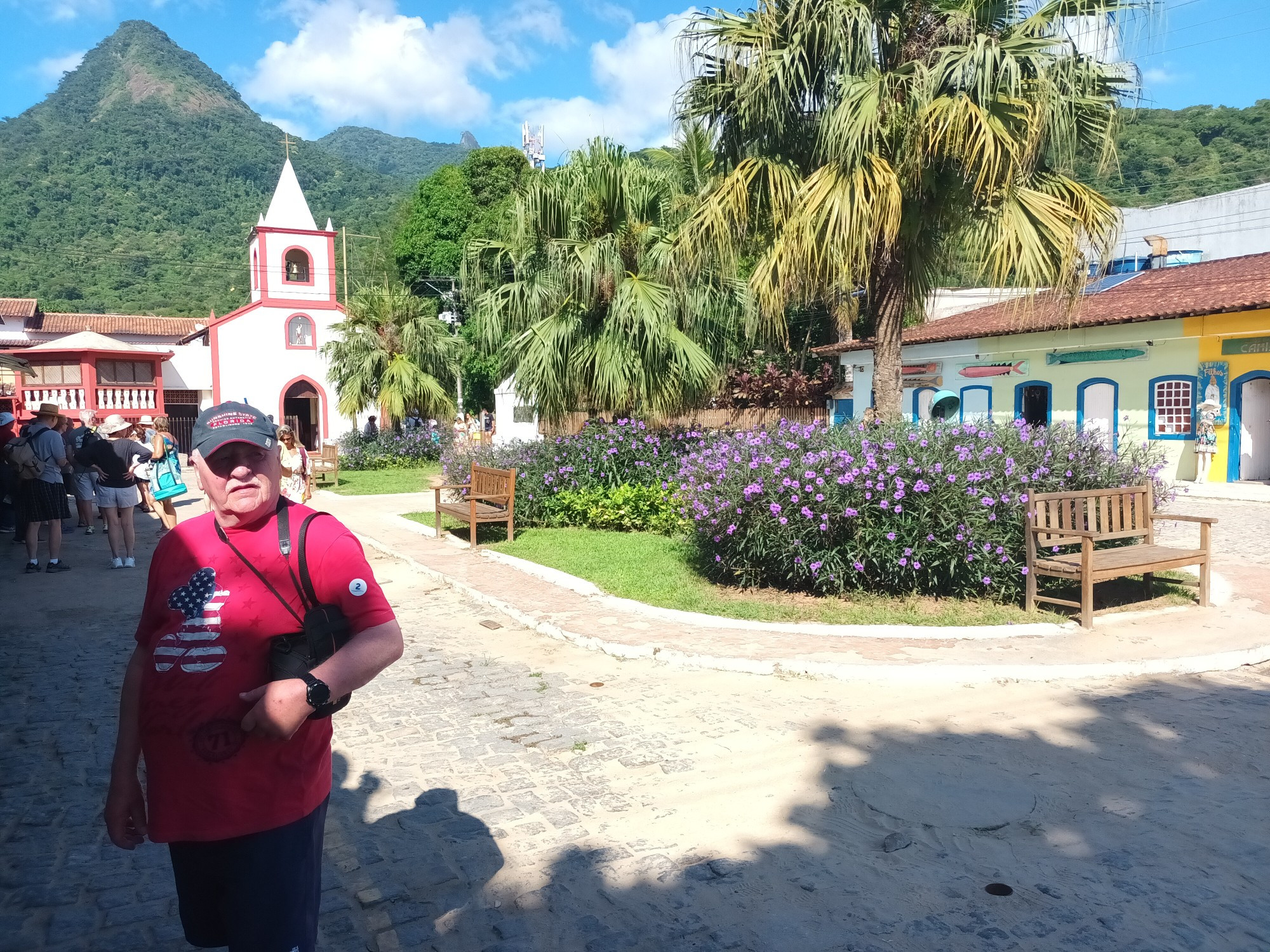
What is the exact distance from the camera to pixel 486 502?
12859 millimetres

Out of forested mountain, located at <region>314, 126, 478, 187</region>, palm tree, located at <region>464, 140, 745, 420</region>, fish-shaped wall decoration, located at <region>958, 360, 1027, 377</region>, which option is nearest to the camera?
palm tree, located at <region>464, 140, 745, 420</region>

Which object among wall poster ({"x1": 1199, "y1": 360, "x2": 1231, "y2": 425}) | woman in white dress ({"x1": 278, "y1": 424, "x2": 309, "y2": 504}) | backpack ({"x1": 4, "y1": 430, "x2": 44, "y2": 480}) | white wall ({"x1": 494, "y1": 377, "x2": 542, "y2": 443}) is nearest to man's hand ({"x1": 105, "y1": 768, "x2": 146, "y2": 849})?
backpack ({"x1": 4, "y1": 430, "x2": 44, "y2": 480})

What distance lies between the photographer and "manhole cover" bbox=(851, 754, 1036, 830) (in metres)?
3.92

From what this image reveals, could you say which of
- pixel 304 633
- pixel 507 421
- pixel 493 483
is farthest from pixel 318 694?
pixel 507 421

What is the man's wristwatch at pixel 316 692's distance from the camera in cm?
204

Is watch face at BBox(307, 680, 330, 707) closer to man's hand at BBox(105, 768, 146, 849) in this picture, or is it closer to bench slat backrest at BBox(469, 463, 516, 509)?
man's hand at BBox(105, 768, 146, 849)

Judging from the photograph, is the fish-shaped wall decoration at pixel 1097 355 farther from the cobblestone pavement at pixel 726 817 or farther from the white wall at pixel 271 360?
the white wall at pixel 271 360

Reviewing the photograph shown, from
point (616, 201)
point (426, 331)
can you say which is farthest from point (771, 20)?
point (426, 331)

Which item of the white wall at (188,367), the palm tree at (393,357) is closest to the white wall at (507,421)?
the palm tree at (393,357)

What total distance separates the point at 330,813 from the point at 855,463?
495cm

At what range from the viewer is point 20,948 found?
3.03 meters

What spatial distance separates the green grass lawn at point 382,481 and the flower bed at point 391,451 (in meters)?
0.57

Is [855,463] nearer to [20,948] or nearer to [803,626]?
[803,626]

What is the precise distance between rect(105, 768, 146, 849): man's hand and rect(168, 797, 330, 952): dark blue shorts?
0.48 ft
